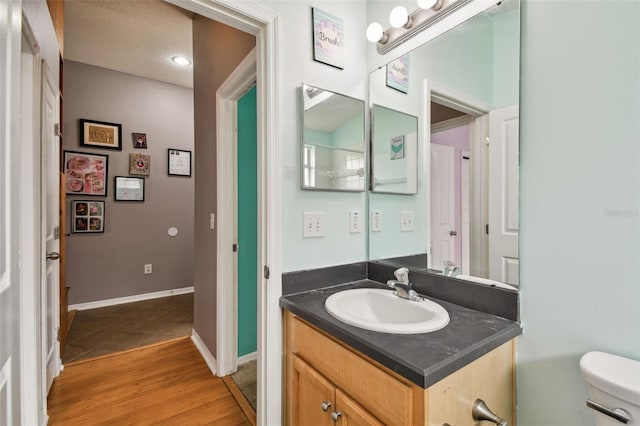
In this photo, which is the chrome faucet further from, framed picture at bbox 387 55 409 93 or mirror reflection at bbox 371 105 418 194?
framed picture at bbox 387 55 409 93

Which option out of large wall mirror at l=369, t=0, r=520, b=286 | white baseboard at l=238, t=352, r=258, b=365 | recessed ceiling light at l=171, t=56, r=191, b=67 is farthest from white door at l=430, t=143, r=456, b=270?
recessed ceiling light at l=171, t=56, r=191, b=67

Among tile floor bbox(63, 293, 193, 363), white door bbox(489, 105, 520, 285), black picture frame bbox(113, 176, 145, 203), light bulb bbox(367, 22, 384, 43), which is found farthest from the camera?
black picture frame bbox(113, 176, 145, 203)

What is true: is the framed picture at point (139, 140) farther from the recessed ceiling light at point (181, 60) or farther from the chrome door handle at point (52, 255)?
the chrome door handle at point (52, 255)

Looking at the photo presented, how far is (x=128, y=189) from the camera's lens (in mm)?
3645

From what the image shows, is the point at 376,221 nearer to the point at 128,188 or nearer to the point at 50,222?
the point at 50,222

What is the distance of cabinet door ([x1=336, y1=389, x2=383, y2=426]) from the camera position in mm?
831

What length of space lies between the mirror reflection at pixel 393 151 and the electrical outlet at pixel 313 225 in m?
0.38

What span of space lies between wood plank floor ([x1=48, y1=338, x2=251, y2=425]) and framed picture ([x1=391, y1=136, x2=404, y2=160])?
1657mm

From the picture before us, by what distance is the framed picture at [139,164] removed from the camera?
3.64 meters

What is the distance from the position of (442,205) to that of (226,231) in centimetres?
142

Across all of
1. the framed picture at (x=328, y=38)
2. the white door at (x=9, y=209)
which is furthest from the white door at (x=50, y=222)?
the framed picture at (x=328, y=38)

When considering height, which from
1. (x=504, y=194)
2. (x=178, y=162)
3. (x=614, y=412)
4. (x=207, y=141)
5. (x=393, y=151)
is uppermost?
(x=178, y=162)

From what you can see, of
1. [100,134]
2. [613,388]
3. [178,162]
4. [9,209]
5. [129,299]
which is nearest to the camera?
[613,388]

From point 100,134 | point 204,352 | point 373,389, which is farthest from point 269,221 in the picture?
point 100,134
